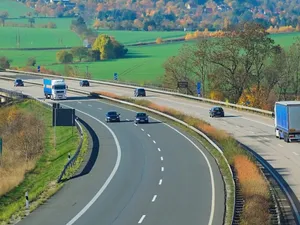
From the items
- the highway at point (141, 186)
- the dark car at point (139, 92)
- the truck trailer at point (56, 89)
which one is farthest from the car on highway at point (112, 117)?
the dark car at point (139, 92)

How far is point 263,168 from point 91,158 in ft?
35.0

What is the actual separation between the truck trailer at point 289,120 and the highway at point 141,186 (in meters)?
6.10

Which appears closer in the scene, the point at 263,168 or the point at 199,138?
the point at 263,168

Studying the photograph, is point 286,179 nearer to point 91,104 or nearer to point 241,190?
point 241,190

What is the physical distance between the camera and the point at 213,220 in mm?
30859

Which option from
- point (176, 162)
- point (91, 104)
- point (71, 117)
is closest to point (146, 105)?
point (91, 104)

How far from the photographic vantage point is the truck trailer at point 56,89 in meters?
95.1

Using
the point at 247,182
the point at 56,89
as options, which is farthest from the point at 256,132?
the point at 56,89

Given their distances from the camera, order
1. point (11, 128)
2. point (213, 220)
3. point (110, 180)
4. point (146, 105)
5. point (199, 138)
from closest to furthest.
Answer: point (213, 220)
point (110, 180)
point (199, 138)
point (11, 128)
point (146, 105)

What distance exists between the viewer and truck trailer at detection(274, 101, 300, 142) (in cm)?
5481

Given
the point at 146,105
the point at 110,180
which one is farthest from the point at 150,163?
the point at 146,105

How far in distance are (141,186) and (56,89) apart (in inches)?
2263

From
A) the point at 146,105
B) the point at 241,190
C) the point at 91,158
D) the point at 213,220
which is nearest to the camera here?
the point at 213,220

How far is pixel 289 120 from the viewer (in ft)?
180
